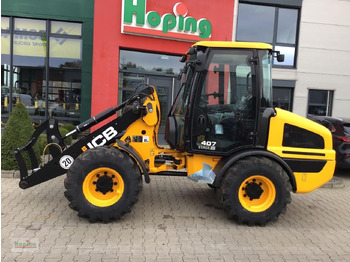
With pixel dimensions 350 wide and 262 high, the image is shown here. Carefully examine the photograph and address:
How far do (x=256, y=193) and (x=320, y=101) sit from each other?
28.2 feet

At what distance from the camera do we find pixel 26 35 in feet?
33.7

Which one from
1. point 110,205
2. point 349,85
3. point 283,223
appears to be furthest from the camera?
point 349,85

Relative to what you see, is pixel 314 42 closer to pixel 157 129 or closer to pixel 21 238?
pixel 157 129

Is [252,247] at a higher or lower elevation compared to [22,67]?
lower

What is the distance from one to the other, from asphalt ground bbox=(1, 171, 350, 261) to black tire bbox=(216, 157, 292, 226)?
0.21m

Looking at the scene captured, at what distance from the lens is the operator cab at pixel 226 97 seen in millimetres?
4207

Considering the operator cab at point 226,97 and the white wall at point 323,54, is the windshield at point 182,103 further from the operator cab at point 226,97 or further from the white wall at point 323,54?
the white wall at point 323,54

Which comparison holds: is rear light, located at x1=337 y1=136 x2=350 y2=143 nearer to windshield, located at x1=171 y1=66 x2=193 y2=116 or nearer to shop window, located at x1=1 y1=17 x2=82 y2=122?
windshield, located at x1=171 y1=66 x2=193 y2=116

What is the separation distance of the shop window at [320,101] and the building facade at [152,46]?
0.04 metres

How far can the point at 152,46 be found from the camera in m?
9.93

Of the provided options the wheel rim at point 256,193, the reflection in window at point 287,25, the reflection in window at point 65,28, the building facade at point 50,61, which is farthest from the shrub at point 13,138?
the reflection in window at point 287,25

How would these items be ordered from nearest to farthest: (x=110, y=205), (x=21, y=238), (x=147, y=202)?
(x=21, y=238), (x=110, y=205), (x=147, y=202)

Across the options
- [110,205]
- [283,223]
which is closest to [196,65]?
[110,205]

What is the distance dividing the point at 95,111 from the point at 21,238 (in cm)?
661
